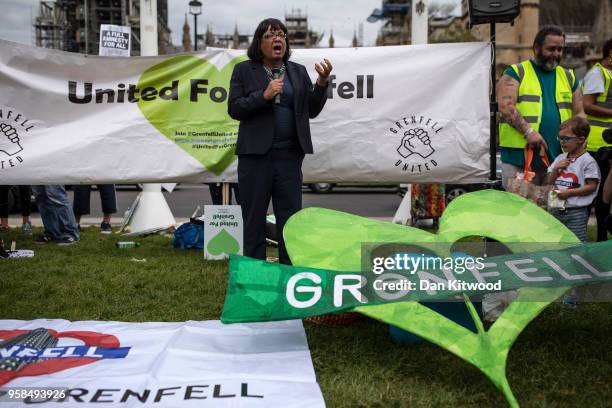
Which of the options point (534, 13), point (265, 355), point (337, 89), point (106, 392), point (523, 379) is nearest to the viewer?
point (106, 392)

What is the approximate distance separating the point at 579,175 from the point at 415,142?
2124 mm

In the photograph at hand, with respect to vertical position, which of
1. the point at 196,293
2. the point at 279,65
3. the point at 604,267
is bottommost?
the point at 196,293

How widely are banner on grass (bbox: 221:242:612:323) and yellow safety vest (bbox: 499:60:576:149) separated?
162cm

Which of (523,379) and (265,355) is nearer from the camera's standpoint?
(523,379)

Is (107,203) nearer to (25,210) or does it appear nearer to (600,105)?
(25,210)

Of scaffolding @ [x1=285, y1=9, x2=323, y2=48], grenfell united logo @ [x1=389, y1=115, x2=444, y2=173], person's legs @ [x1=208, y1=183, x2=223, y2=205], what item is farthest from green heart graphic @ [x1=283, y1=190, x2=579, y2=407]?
scaffolding @ [x1=285, y1=9, x2=323, y2=48]

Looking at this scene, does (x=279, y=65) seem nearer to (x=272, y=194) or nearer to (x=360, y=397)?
(x=272, y=194)

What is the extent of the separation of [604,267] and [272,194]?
224 cm

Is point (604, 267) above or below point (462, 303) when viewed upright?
above

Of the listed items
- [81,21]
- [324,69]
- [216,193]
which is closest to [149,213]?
[216,193]

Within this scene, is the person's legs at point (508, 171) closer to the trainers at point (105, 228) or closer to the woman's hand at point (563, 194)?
the woman's hand at point (563, 194)

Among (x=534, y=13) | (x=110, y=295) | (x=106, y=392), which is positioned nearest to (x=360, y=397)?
(x=106, y=392)

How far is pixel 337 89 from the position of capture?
19.8ft

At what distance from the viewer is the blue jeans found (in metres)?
6.95
